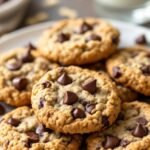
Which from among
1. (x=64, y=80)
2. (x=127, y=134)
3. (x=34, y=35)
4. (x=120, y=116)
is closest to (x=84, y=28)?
(x=34, y=35)

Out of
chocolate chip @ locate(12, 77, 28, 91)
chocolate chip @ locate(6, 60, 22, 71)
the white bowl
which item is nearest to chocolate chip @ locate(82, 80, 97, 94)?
chocolate chip @ locate(12, 77, 28, 91)

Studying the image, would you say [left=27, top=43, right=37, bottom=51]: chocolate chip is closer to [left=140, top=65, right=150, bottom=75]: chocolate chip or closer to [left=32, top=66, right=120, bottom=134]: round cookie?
[left=32, top=66, right=120, bottom=134]: round cookie

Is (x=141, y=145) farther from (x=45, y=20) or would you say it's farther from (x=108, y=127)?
(x=45, y=20)

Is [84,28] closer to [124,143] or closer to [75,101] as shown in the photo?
[75,101]

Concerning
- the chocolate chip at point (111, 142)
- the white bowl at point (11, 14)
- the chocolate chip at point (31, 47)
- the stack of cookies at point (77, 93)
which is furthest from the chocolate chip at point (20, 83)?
the white bowl at point (11, 14)

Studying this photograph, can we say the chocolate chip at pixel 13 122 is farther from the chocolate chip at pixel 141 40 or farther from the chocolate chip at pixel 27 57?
the chocolate chip at pixel 141 40

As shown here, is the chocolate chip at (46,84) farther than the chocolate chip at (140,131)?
Yes

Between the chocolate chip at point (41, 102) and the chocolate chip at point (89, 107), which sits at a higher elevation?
the chocolate chip at point (41, 102)
